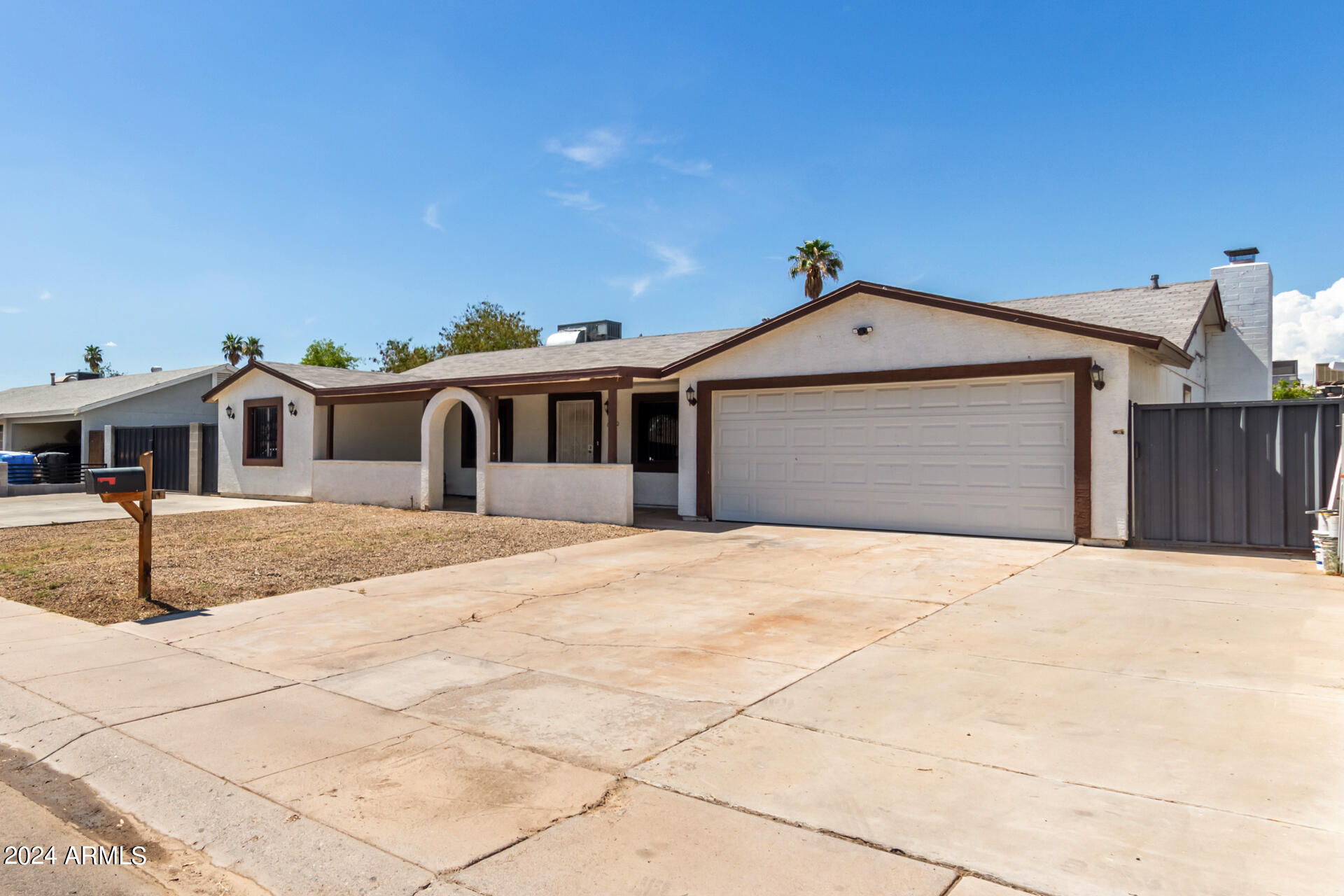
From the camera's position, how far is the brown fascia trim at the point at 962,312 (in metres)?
10.7

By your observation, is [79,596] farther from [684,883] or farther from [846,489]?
[846,489]

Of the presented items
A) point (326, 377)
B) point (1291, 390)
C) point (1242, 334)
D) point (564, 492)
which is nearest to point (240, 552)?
point (564, 492)

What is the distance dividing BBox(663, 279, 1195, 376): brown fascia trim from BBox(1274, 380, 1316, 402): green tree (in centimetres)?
2775

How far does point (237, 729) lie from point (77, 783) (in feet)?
2.49

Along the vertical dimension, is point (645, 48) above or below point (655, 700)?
above

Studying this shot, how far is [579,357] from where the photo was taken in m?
19.8

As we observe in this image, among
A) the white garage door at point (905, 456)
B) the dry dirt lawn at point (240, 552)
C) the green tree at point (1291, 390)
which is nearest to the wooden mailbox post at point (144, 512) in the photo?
the dry dirt lawn at point (240, 552)

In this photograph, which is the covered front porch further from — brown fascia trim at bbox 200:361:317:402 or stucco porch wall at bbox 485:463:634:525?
brown fascia trim at bbox 200:361:317:402

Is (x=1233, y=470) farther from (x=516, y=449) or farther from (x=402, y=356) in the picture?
(x=402, y=356)

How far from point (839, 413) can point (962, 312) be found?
2.63m

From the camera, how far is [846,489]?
13.3 metres

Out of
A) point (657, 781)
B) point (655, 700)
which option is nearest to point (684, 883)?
point (657, 781)

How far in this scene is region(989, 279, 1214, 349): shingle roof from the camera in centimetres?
1295

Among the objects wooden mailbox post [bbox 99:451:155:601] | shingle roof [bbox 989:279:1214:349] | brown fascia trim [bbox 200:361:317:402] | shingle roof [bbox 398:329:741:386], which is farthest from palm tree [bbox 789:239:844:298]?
wooden mailbox post [bbox 99:451:155:601]
